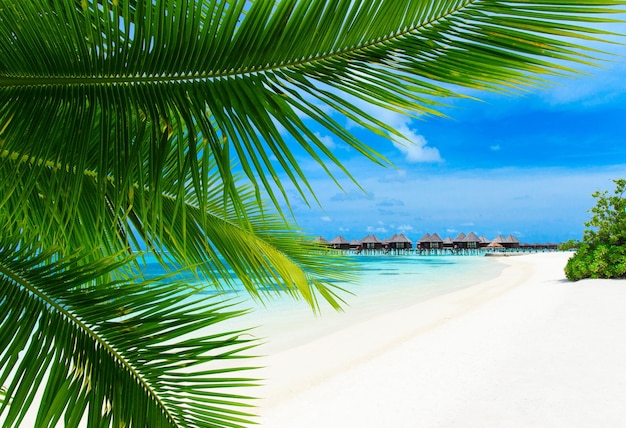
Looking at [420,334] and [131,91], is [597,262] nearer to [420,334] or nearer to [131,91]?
[420,334]

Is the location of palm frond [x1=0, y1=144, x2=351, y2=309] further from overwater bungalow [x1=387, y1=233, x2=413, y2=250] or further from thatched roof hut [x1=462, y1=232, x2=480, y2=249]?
thatched roof hut [x1=462, y1=232, x2=480, y2=249]

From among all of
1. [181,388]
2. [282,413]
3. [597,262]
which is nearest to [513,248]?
[597,262]

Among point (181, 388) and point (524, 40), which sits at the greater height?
point (524, 40)

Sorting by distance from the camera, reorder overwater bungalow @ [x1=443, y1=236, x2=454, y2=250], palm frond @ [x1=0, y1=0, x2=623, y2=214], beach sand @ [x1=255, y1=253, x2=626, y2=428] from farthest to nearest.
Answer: overwater bungalow @ [x1=443, y1=236, x2=454, y2=250] < beach sand @ [x1=255, y1=253, x2=626, y2=428] < palm frond @ [x1=0, y1=0, x2=623, y2=214]

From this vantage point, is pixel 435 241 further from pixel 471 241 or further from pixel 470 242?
pixel 471 241

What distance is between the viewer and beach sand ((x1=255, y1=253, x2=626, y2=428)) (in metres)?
Result: 3.76

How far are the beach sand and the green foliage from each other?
3112 millimetres

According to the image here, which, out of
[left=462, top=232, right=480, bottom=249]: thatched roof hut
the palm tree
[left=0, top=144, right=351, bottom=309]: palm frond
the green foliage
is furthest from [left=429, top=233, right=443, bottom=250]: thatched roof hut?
the palm tree

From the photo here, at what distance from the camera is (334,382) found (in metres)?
5.30

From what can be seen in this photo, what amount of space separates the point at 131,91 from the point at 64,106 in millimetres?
120

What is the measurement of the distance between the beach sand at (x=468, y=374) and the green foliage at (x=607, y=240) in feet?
10.2

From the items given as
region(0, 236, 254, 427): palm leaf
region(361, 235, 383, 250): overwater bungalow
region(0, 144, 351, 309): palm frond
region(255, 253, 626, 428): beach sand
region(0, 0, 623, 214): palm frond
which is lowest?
region(255, 253, 626, 428): beach sand

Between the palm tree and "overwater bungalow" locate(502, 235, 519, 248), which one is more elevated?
the palm tree

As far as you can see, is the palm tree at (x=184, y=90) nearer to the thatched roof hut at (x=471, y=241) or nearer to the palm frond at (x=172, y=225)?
the palm frond at (x=172, y=225)
